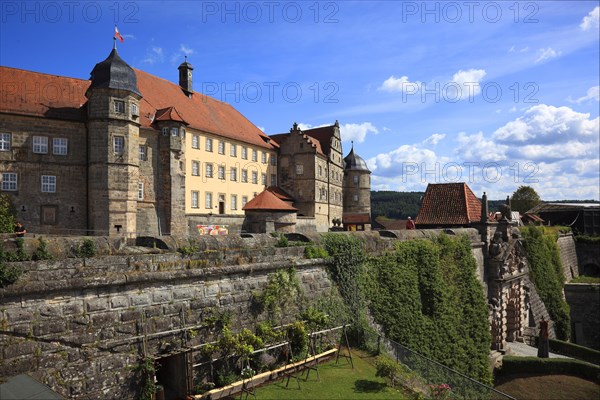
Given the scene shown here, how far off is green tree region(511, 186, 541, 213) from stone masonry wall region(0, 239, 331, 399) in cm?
8099

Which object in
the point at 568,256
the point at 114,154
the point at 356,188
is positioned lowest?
the point at 568,256

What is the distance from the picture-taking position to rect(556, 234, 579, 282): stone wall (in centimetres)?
3953

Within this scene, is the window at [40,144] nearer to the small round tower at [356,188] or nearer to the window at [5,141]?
the window at [5,141]

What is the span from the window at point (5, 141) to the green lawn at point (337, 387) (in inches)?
1004

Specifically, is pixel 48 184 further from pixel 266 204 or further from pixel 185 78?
pixel 185 78

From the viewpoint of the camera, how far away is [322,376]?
38.5ft

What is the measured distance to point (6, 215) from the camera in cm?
2528

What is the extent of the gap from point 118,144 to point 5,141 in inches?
266

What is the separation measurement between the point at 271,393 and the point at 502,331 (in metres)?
18.0

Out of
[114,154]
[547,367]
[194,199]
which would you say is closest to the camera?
[547,367]

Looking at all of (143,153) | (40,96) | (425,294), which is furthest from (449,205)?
(40,96)

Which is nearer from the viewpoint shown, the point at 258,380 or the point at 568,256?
the point at 258,380

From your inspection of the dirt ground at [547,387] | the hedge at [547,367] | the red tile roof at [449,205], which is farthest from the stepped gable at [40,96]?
the dirt ground at [547,387]

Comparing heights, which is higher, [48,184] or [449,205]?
[48,184]
